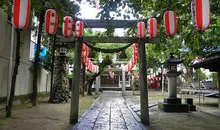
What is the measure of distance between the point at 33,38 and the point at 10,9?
23.9 ft

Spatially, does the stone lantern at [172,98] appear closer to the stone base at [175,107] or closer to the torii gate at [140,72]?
the stone base at [175,107]

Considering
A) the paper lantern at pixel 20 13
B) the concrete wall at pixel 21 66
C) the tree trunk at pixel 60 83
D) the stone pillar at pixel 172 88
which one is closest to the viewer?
the paper lantern at pixel 20 13

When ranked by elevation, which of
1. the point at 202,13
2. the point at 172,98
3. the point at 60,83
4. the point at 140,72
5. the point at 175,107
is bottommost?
the point at 175,107

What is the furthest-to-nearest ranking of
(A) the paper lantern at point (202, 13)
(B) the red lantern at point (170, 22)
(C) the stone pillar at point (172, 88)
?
(C) the stone pillar at point (172, 88) → (B) the red lantern at point (170, 22) → (A) the paper lantern at point (202, 13)

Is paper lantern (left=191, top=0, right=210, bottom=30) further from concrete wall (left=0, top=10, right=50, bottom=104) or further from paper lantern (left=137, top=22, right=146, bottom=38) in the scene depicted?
concrete wall (left=0, top=10, right=50, bottom=104)

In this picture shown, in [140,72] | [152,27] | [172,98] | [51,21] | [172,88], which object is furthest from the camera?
[172,88]

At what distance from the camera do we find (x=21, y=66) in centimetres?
1393

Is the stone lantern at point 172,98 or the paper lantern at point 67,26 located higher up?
the paper lantern at point 67,26

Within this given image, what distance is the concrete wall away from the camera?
35.9 ft

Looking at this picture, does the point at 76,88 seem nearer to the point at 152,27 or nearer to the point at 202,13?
the point at 152,27

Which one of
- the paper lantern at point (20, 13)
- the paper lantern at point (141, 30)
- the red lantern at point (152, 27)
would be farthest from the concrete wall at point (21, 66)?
the red lantern at point (152, 27)

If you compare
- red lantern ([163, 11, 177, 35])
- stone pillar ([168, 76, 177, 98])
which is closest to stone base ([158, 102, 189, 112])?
stone pillar ([168, 76, 177, 98])

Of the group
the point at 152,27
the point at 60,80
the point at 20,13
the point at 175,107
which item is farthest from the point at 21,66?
the point at 175,107

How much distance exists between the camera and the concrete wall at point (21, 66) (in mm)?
10945
